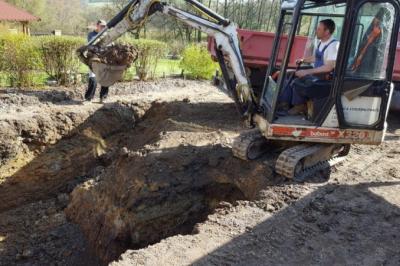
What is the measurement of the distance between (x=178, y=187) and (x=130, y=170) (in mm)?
811

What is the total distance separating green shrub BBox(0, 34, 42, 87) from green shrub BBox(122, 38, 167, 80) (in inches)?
117

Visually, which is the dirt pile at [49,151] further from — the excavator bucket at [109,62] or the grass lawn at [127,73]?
the grass lawn at [127,73]

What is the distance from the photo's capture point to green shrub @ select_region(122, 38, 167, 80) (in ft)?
41.8

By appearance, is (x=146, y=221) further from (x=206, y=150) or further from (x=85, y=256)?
(x=206, y=150)

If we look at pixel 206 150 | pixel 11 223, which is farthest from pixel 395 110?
pixel 11 223

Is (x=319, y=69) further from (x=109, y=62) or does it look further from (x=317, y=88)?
(x=109, y=62)

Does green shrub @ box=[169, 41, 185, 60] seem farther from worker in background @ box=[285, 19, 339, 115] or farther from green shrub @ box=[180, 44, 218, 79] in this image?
worker in background @ box=[285, 19, 339, 115]

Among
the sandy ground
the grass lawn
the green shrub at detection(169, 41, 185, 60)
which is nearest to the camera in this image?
the sandy ground

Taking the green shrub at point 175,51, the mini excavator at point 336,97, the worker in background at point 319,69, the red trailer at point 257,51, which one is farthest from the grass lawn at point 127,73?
the worker in background at point 319,69

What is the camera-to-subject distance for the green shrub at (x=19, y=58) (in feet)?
33.0

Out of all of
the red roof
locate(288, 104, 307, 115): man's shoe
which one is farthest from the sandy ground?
the red roof

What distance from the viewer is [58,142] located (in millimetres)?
8320

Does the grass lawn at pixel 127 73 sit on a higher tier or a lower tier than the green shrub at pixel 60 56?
lower

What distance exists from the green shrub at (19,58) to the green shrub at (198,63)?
484cm
